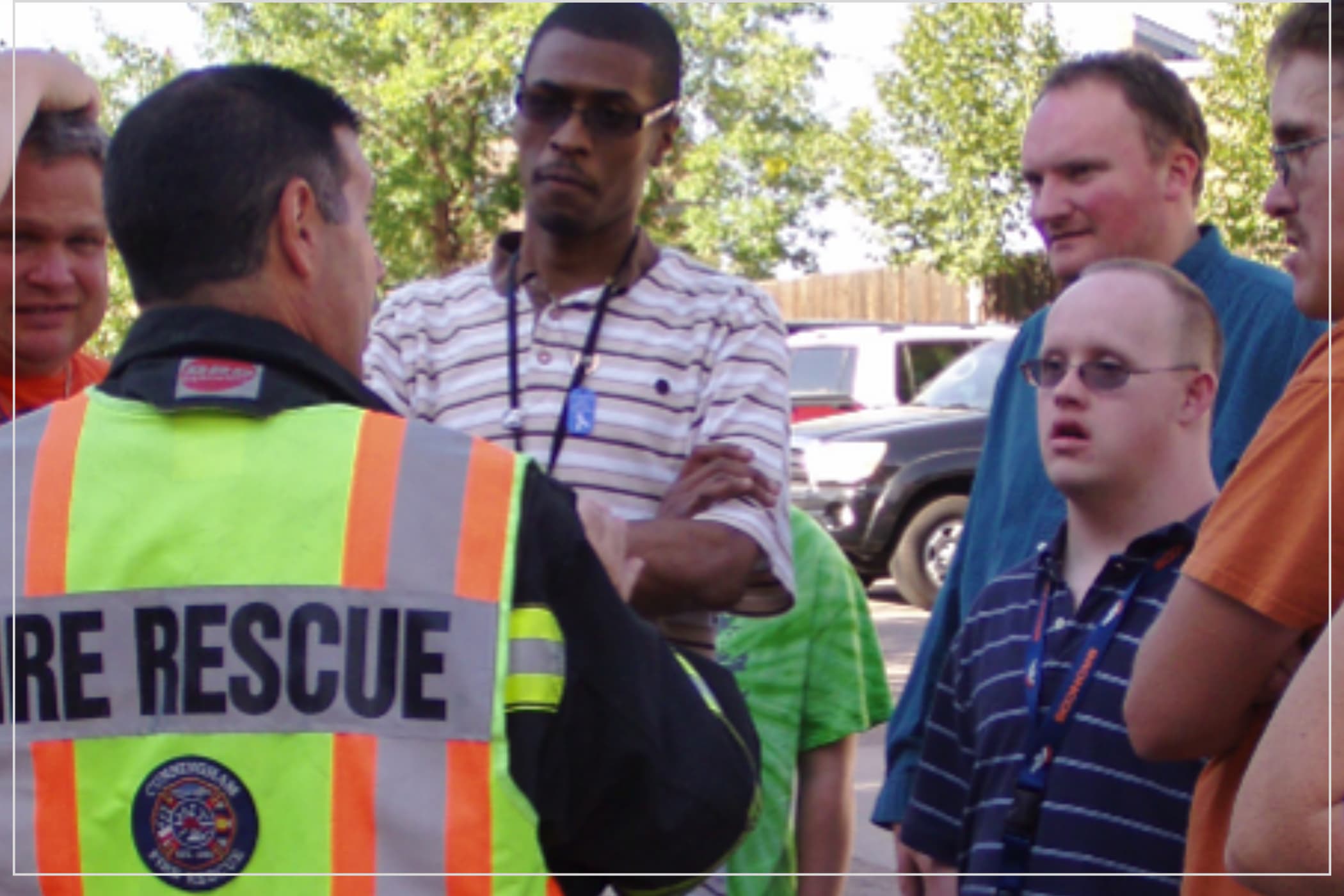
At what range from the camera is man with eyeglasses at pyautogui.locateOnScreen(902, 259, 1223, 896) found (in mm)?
2625

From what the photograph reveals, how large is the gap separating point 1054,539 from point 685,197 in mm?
22420

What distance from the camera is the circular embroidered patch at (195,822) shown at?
1.83 metres

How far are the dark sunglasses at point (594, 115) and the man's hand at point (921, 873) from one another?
132 centimetres

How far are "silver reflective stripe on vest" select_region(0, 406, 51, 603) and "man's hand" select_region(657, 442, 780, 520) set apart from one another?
0.94 meters

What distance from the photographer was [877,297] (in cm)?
2473

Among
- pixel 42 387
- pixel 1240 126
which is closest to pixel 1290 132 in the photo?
pixel 42 387

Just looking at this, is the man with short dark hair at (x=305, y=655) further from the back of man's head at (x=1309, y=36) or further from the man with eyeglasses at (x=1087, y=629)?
the back of man's head at (x=1309, y=36)

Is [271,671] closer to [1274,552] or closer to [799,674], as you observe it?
[1274,552]

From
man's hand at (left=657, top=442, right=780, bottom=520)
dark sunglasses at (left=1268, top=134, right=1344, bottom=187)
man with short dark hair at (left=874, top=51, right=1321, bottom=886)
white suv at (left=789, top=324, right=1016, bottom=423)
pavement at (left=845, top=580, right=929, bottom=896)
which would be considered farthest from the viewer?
white suv at (left=789, top=324, right=1016, bottom=423)

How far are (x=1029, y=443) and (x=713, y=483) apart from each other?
1.03 meters

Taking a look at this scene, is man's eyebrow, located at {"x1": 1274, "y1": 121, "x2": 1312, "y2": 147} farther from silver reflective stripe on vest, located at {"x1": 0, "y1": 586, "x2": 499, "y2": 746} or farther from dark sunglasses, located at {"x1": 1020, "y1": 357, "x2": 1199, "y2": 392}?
silver reflective stripe on vest, located at {"x1": 0, "y1": 586, "x2": 499, "y2": 746}

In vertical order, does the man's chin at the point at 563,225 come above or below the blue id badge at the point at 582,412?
above

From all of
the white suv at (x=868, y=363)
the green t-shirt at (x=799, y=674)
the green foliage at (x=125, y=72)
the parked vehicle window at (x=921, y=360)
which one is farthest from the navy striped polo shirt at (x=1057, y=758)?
the green foliage at (x=125, y=72)

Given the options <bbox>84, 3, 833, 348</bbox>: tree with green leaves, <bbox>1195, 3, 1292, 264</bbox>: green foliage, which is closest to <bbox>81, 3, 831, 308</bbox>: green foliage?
<bbox>84, 3, 833, 348</bbox>: tree with green leaves
